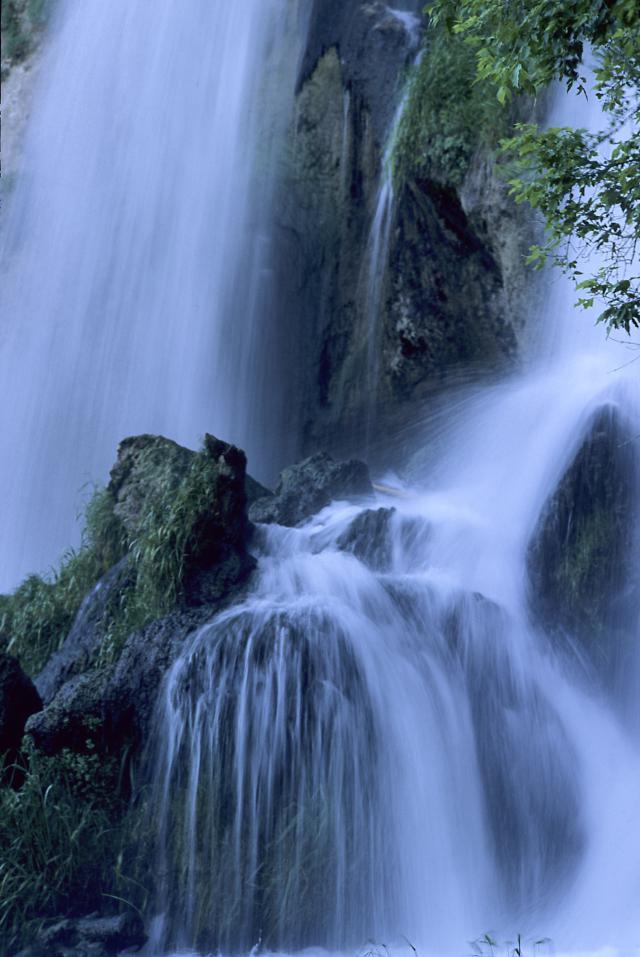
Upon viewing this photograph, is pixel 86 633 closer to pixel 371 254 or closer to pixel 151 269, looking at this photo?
pixel 371 254

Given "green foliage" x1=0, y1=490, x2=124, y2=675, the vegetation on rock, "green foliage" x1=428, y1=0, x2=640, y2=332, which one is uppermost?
the vegetation on rock

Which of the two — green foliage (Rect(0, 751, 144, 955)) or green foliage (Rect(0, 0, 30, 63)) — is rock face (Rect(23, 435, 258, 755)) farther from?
green foliage (Rect(0, 0, 30, 63))

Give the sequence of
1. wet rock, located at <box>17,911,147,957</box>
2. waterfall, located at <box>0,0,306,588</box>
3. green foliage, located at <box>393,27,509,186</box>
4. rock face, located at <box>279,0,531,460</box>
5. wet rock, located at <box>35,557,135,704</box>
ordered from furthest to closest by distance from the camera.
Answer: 1. waterfall, located at <box>0,0,306,588</box>
2. rock face, located at <box>279,0,531,460</box>
3. green foliage, located at <box>393,27,509,186</box>
4. wet rock, located at <box>35,557,135,704</box>
5. wet rock, located at <box>17,911,147,957</box>

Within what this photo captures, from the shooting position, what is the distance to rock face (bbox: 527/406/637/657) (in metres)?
9.20

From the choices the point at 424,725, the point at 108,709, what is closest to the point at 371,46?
the point at 424,725

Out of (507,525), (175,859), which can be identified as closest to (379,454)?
(507,525)

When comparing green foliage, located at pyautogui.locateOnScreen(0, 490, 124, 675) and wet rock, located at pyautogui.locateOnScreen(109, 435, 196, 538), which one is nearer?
green foliage, located at pyautogui.locateOnScreen(0, 490, 124, 675)

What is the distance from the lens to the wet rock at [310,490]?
36.0ft

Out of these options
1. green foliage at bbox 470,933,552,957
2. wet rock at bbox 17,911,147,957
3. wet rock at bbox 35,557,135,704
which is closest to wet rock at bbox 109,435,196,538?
wet rock at bbox 35,557,135,704

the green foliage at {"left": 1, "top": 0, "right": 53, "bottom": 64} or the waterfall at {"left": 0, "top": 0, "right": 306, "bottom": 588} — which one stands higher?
the green foliage at {"left": 1, "top": 0, "right": 53, "bottom": 64}

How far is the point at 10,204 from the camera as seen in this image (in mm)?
21719

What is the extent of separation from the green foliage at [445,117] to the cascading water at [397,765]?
5575mm

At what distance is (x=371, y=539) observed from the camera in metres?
9.89

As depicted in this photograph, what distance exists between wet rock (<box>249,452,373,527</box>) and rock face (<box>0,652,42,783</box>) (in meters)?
3.61
